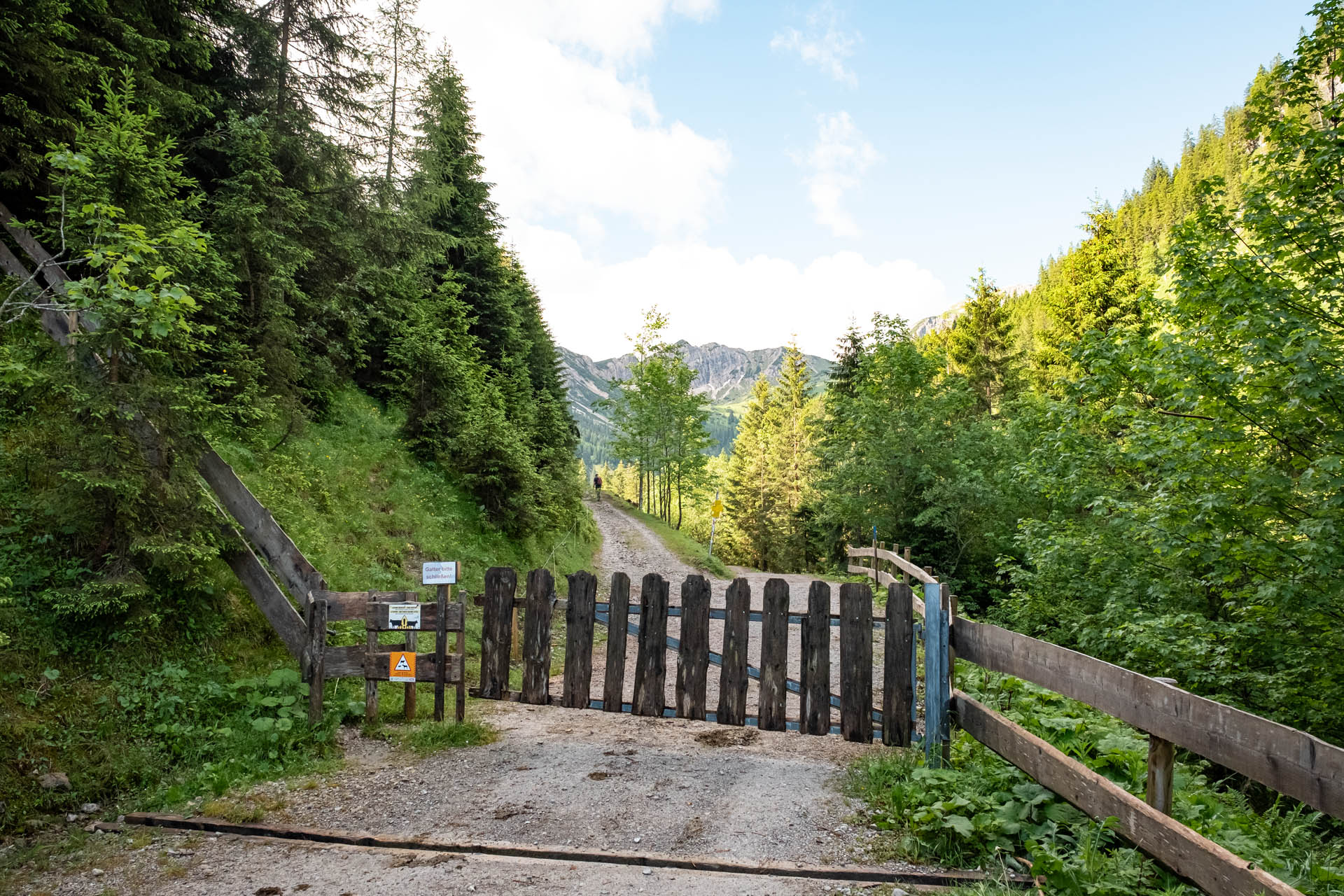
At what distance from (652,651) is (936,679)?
2.56 metres

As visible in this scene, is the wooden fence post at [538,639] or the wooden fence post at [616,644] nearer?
the wooden fence post at [616,644]

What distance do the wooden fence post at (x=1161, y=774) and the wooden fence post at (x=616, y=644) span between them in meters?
4.18

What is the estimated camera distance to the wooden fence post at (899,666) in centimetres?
544

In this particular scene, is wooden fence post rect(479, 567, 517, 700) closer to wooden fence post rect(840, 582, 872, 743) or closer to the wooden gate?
the wooden gate

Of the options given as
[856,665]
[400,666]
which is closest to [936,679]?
[856,665]

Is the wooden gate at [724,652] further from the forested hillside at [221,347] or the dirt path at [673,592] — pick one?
the forested hillside at [221,347]

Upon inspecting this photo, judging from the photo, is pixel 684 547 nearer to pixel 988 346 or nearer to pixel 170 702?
pixel 988 346

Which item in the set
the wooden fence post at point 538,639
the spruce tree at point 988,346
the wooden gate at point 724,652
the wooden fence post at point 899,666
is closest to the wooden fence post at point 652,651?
the wooden gate at point 724,652

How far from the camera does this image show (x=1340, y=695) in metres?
7.68

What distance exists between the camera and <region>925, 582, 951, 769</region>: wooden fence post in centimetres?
498

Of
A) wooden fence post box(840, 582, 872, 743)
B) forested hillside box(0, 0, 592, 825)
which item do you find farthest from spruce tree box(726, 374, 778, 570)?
wooden fence post box(840, 582, 872, 743)

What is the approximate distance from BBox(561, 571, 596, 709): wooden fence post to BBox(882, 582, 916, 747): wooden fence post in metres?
2.74

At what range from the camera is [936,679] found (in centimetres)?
504

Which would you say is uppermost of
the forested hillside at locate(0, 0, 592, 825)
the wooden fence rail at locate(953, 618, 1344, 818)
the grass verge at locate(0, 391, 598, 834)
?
the forested hillside at locate(0, 0, 592, 825)
